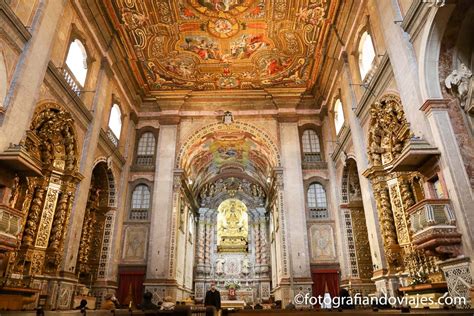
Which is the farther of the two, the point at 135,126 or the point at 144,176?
the point at 135,126

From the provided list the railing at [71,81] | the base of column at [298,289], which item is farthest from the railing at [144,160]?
the base of column at [298,289]

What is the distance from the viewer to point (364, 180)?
11086mm

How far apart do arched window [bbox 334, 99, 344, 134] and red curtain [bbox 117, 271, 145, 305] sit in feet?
37.1

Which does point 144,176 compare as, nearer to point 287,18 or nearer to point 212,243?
point 287,18

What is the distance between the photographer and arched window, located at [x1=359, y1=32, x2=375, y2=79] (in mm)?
11078

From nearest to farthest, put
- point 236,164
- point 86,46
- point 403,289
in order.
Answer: point 403,289, point 86,46, point 236,164

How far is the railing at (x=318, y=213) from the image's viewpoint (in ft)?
51.4

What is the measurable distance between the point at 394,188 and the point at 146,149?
12.5 m

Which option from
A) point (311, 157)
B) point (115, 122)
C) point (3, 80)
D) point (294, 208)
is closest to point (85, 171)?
point (115, 122)

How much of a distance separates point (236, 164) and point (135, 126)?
9.18m

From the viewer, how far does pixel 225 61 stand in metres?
15.9

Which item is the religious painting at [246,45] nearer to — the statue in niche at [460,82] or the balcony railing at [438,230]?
the statue in niche at [460,82]

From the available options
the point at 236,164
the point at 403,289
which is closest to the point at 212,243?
the point at 236,164

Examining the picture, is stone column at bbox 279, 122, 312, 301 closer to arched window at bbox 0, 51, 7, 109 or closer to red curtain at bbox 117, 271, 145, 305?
red curtain at bbox 117, 271, 145, 305
